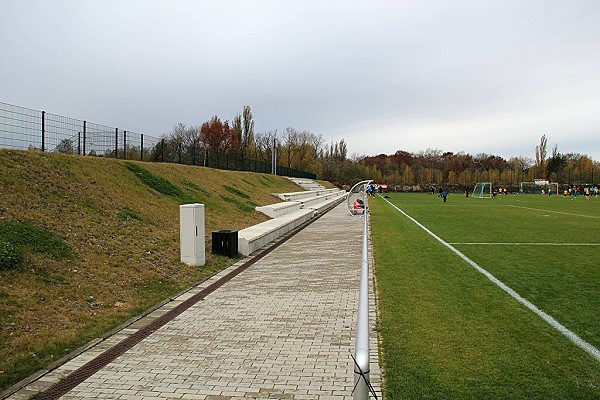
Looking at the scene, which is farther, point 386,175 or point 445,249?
point 386,175

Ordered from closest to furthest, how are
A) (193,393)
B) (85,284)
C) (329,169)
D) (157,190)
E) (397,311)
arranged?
1. (193,393)
2. (397,311)
3. (85,284)
4. (157,190)
5. (329,169)

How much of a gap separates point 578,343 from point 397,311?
240cm

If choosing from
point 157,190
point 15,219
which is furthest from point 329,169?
A: point 15,219

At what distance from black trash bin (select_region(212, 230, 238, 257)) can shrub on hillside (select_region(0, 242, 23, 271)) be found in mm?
5393

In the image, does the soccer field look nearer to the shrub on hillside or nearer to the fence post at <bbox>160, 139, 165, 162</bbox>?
the shrub on hillside

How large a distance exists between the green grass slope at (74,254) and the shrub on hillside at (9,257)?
0.05 ft

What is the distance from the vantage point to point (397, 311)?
7.34 meters

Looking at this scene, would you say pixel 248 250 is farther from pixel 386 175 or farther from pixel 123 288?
pixel 386 175

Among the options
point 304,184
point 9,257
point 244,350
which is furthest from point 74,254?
point 304,184

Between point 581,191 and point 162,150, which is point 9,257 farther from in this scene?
point 581,191

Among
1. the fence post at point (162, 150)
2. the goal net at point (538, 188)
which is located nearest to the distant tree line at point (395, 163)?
the goal net at point (538, 188)

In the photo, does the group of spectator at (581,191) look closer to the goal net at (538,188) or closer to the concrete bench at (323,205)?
the goal net at (538,188)

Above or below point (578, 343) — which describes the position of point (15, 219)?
above

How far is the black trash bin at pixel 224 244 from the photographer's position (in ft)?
41.8
